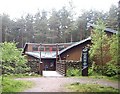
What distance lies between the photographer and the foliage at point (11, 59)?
5664 mm

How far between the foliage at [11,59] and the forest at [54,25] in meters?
1.68

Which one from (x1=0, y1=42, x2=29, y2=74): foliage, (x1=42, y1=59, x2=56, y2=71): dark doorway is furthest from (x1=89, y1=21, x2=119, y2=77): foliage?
(x1=42, y1=59, x2=56, y2=71): dark doorway

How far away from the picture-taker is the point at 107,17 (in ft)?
31.7

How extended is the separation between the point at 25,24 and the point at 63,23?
1916 millimetres

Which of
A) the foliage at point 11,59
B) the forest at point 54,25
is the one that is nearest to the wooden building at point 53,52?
the forest at point 54,25

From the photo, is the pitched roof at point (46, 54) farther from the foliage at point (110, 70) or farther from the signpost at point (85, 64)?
the foliage at point (110, 70)

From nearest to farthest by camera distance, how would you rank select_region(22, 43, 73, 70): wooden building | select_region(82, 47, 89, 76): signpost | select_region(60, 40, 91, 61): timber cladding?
select_region(82, 47, 89, 76): signpost
select_region(60, 40, 91, 61): timber cladding
select_region(22, 43, 73, 70): wooden building

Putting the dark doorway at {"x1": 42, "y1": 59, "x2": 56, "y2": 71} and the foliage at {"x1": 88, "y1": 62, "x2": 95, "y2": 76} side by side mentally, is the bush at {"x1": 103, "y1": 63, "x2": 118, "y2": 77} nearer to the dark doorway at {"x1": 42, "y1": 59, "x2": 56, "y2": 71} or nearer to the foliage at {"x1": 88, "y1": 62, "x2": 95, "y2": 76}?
the foliage at {"x1": 88, "y1": 62, "x2": 95, "y2": 76}

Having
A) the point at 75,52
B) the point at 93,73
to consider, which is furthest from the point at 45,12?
the point at 93,73

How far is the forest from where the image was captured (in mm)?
8930

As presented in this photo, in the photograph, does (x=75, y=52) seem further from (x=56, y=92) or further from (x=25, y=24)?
(x=56, y=92)

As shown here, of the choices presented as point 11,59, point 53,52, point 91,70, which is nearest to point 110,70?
point 91,70

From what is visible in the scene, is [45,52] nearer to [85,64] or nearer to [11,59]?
[85,64]

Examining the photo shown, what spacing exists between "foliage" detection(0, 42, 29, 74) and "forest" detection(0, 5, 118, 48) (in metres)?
1.68
